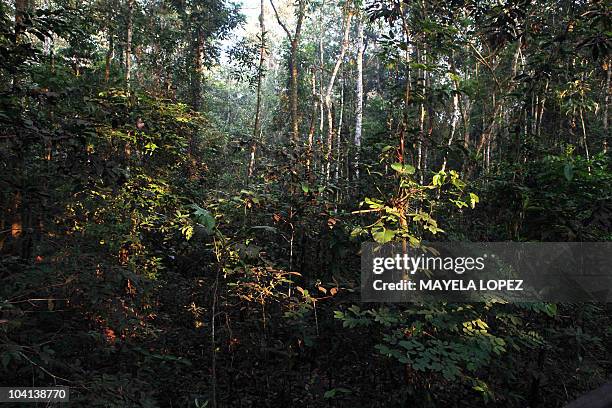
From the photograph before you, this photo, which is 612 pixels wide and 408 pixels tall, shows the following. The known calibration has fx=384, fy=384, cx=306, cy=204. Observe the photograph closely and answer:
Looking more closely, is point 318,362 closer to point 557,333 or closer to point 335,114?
point 557,333

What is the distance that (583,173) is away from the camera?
399cm

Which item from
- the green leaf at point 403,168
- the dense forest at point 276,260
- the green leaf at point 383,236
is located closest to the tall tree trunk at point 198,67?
the dense forest at point 276,260

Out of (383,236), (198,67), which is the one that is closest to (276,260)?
(383,236)

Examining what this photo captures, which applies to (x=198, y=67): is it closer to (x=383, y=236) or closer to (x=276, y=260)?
(x=276, y=260)

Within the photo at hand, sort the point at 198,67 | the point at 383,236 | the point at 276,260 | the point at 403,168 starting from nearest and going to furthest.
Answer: the point at 383,236 < the point at 403,168 < the point at 276,260 < the point at 198,67

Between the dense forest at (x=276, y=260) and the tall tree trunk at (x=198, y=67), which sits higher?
the tall tree trunk at (x=198, y=67)

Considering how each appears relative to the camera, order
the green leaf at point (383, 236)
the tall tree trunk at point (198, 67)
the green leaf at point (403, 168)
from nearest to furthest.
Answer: the green leaf at point (383, 236) < the green leaf at point (403, 168) < the tall tree trunk at point (198, 67)

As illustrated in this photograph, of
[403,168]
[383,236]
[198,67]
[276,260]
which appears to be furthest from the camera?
[198,67]

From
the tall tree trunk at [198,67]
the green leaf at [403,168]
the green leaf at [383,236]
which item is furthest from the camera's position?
the tall tree trunk at [198,67]

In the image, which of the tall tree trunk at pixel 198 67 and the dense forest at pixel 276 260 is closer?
the dense forest at pixel 276 260

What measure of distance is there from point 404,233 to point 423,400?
1.61 m

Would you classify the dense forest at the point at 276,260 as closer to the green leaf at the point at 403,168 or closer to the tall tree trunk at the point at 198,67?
the green leaf at the point at 403,168

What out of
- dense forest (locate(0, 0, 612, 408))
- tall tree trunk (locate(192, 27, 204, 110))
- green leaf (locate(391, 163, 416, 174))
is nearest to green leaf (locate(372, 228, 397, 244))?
dense forest (locate(0, 0, 612, 408))

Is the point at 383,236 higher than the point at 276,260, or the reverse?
the point at 383,236
